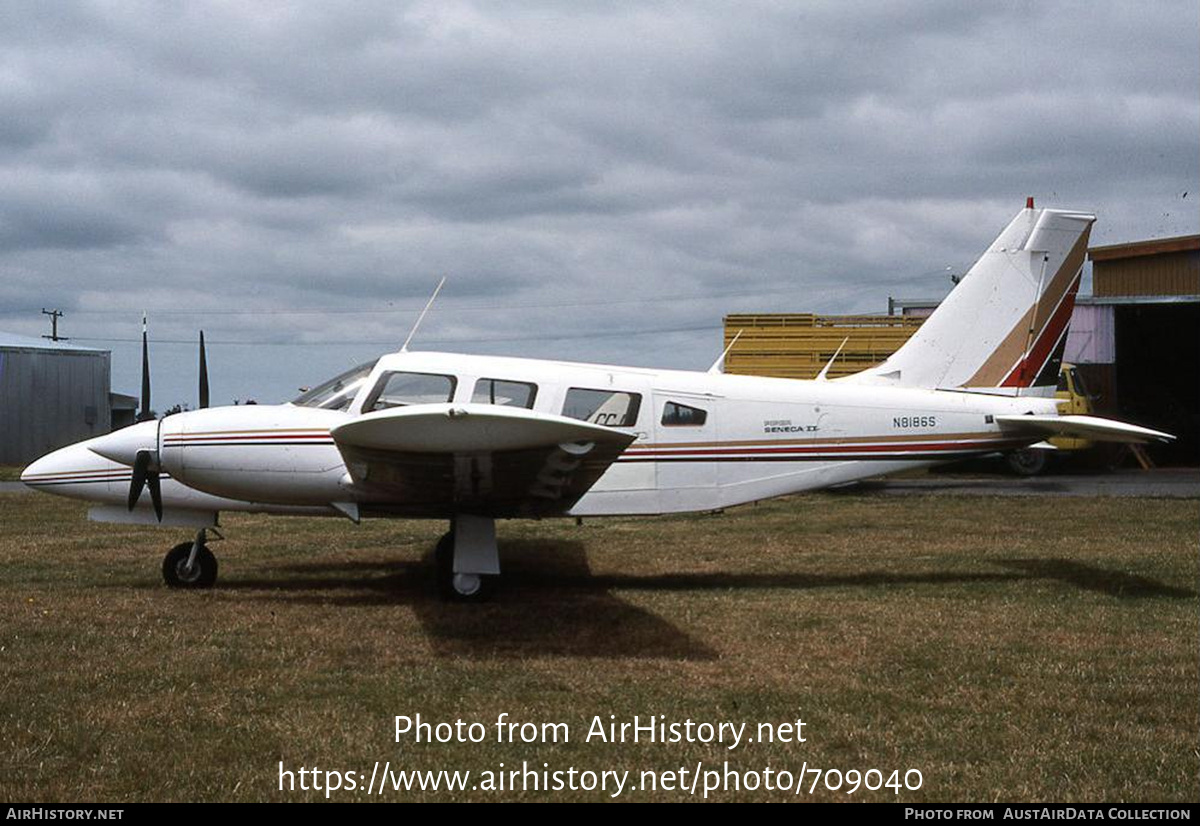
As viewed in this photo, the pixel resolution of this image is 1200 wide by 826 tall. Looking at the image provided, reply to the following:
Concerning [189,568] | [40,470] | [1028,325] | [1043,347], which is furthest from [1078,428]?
[40,470]

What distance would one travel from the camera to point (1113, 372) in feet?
89.8

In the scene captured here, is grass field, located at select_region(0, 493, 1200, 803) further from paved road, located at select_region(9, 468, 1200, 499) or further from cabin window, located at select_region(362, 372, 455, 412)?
paved road, located at select_region(9, 468, 1200, 499)

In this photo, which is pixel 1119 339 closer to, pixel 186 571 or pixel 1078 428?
pixel 1078 428

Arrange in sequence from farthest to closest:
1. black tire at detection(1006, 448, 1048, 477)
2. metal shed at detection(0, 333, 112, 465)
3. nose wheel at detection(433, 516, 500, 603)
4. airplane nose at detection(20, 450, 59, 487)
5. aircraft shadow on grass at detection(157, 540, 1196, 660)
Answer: metal shed at detection(0, 333, 112, 465) → black tire at detection(1006, 448, 1048, 477) → airplane nose at detection(20, 450, 59, 487) → nose wheel at detection(433, 516, 500, 603) → aircraft shadow on grass at detection(157, 540, 1196, 660)

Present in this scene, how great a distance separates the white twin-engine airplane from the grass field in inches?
30.3

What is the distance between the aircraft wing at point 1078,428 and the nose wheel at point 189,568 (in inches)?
291

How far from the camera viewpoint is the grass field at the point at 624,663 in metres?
4.74

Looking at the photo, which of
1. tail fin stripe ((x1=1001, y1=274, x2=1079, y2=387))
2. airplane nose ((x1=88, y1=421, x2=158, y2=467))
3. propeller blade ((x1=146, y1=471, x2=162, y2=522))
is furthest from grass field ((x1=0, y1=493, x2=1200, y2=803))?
tail fin stripe ((x1=1001, y1=274, x2=1079, y2=387))

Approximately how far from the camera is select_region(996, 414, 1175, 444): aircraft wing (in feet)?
29.6

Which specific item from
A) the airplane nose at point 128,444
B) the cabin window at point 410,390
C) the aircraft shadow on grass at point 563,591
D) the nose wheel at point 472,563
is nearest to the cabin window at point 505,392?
the cabin window at point 410,390

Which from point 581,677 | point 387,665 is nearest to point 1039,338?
point 581,677

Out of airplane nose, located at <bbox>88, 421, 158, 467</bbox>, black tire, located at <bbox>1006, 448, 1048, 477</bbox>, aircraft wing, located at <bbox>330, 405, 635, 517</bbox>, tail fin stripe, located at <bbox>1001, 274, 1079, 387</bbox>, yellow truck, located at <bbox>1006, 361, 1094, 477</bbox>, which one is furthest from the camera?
black tire, located at <bbox>1006, 448, 1048, 477</bbox>

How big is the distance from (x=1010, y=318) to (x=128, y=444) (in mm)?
8361
